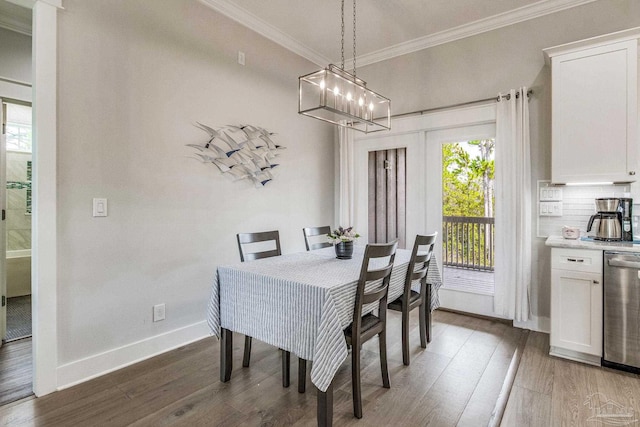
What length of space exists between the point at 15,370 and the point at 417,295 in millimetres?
3078

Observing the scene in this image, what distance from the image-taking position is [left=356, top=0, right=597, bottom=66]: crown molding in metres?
3.09

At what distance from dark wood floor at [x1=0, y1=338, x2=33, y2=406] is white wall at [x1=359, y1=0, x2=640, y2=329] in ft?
13.6

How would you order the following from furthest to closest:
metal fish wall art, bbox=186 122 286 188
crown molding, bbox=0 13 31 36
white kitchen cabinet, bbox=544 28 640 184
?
Answer: metal fish wall art, bbox=186 122 286 188 → crown molding, bbox=0 13 31 36 → white kitchen cabinet, bbox=544 28 640 184

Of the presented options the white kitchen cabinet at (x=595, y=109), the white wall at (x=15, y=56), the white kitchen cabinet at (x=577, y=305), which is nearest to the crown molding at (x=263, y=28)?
the white wall at (x=15, y=56)

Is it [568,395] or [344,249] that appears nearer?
[568,395]

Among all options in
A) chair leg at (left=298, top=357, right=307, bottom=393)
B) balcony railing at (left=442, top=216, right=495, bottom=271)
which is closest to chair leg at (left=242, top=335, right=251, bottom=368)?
chair leg at (left=298, top=357, right=307, bottom=393)

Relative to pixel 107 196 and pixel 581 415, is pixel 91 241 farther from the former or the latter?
pixel 581 415

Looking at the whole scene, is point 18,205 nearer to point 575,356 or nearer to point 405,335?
point 405,335

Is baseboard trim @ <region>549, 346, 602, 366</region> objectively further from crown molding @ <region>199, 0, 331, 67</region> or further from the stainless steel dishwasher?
crown molding @ <region>199, 0, 331, 67</region>

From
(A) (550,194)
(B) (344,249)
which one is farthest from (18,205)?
(A) (550,194)

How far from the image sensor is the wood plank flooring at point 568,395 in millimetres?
1865

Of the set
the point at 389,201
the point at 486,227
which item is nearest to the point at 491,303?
the point at 486,227

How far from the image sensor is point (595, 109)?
8.69 ft

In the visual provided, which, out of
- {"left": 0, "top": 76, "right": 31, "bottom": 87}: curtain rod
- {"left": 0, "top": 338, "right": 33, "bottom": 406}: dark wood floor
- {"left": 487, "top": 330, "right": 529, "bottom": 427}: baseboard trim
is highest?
{"left": 0, "top": 76, "right": 31, "bottom": 87}: curtain rod
